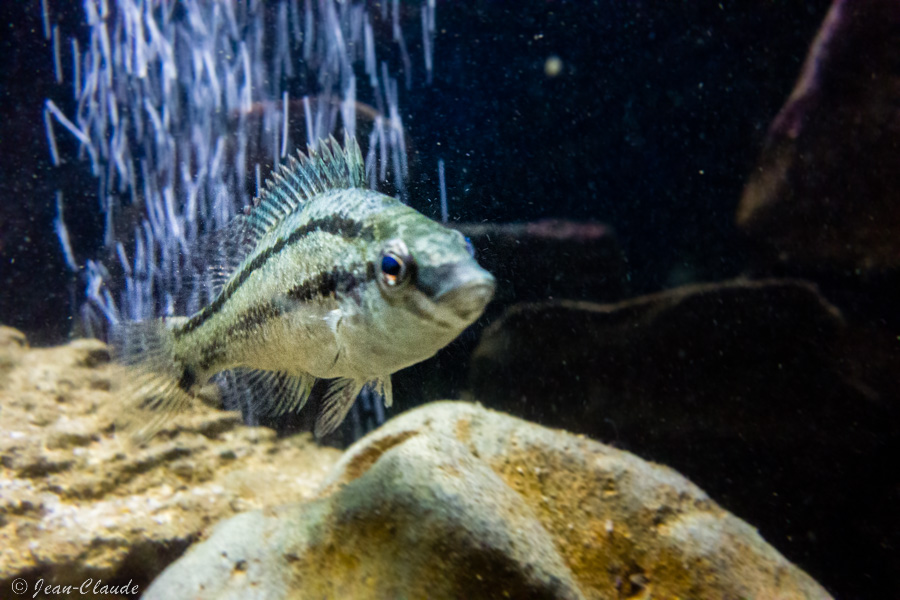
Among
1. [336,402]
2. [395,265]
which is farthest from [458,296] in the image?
[336,402]

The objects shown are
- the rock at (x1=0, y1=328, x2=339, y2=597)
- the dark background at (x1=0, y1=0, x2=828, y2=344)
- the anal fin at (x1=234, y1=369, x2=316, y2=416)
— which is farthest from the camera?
the dark background at (x1=0, y1=0, x2=828, y2=344)

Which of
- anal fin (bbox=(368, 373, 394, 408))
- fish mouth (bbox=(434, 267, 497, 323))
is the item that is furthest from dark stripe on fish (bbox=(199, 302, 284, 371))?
fish mouth (bbox=(434, 267, 497, 323))

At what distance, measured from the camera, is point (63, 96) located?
498 centimetres

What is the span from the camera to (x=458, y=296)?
1.03 metres

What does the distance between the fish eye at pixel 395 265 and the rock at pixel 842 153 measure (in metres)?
3.60

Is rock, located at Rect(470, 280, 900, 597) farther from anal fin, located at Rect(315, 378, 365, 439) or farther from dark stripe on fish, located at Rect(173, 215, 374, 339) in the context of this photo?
dark stripe on fish, located at Rect(173, 215, 374, 339)

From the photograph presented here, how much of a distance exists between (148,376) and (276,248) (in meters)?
0.74

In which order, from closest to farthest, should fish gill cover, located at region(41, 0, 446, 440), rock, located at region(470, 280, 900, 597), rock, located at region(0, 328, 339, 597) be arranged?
rock, located at region(0, 328, 339, 597), rock, located at region(470, 280, 900, 597), fish gill cover, located at region(41, 0, 446, 440)

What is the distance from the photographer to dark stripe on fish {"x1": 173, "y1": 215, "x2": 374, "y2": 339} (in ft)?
4.21

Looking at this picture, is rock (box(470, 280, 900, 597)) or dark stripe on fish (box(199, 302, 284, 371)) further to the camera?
rock (box(470, 280, 900, 597))

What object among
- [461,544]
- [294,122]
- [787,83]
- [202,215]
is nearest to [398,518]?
[461,544]

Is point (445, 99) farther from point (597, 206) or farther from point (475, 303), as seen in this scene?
point (475, 303)

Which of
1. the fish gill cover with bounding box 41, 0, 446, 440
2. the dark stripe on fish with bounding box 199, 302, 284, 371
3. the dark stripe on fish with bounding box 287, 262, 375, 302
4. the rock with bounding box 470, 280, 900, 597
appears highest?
the fish gill cover with bounding box 41, 0, 446, 440

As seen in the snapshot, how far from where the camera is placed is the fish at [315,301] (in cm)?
109
